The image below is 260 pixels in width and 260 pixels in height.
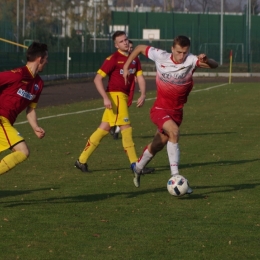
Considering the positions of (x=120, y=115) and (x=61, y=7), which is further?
(x=61, y=7)

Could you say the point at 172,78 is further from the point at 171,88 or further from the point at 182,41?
the point at 182,41

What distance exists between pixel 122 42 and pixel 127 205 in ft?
12.0

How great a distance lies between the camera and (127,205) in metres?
9.50

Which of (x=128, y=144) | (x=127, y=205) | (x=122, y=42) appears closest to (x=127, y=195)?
(x=127, y=205)

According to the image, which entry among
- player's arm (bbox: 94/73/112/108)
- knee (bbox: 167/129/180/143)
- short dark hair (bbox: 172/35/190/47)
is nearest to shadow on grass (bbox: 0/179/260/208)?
knee (bbox: 167/129/180/143)

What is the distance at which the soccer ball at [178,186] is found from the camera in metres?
9.72

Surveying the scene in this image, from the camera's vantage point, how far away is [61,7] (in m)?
72.6

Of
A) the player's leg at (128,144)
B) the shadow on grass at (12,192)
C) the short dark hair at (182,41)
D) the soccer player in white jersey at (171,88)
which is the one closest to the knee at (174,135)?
the soccer player in white jersey at (171,88)

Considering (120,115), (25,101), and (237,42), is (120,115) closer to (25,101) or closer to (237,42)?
(25,101)

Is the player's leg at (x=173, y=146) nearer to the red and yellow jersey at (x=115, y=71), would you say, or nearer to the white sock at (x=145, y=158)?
the white sock at (x=145, y=158)

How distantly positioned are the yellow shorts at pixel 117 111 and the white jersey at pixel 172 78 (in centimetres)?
198

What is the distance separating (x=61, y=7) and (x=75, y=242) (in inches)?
2609

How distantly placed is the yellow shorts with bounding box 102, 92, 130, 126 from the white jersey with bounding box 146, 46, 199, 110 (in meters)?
1.98

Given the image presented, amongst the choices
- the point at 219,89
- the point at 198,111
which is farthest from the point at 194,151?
the point at 219,89
